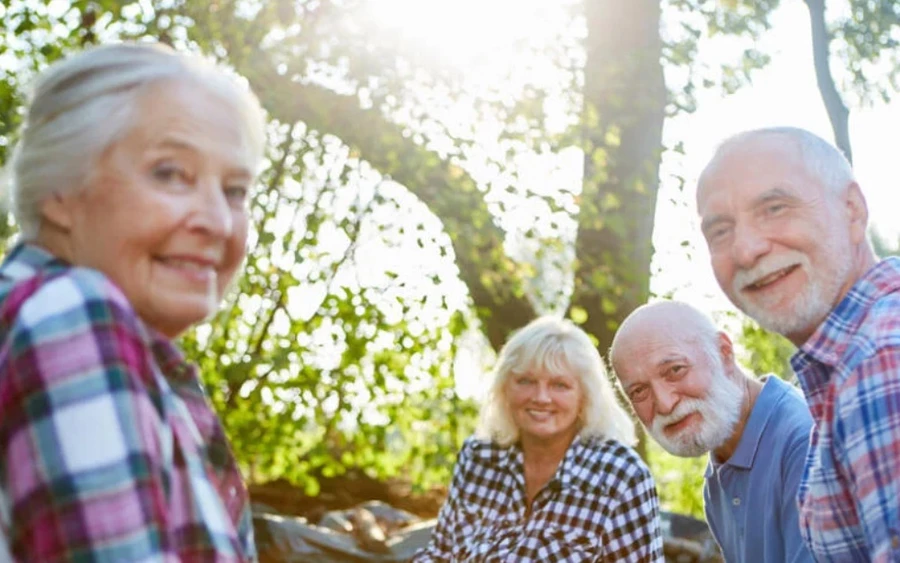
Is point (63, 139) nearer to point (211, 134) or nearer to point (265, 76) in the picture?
point (211, 134)

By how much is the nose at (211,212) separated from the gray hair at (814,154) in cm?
129

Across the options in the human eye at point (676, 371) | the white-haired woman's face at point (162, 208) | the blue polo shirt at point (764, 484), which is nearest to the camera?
the white-haired woman's face at point (162, 208)

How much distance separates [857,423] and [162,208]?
1111 millimetres

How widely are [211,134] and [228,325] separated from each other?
18.2 ft

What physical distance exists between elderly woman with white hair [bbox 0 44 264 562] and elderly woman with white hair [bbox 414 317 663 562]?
9.24 feet

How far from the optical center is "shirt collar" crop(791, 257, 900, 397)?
76.9 inches

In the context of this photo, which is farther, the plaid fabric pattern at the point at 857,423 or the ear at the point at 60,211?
the plaid fabric pattern at the point at 857,423

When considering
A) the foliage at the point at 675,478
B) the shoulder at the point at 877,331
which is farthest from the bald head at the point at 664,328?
the foliage at the point at 675,478

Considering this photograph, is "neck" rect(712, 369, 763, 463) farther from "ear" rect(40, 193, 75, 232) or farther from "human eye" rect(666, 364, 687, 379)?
"ear" rect(40, 193, 75, 232)

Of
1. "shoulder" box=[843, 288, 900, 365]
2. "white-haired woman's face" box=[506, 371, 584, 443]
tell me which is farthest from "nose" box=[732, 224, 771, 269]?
"white-haired woman's face" box=[506, 371, 584, 443]

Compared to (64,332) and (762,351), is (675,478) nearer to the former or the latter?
→ (762,351)

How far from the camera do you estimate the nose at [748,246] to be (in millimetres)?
2221

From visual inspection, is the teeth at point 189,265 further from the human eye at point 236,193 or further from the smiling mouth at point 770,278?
the smiling mouth at point 770,278

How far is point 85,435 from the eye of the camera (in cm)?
102
